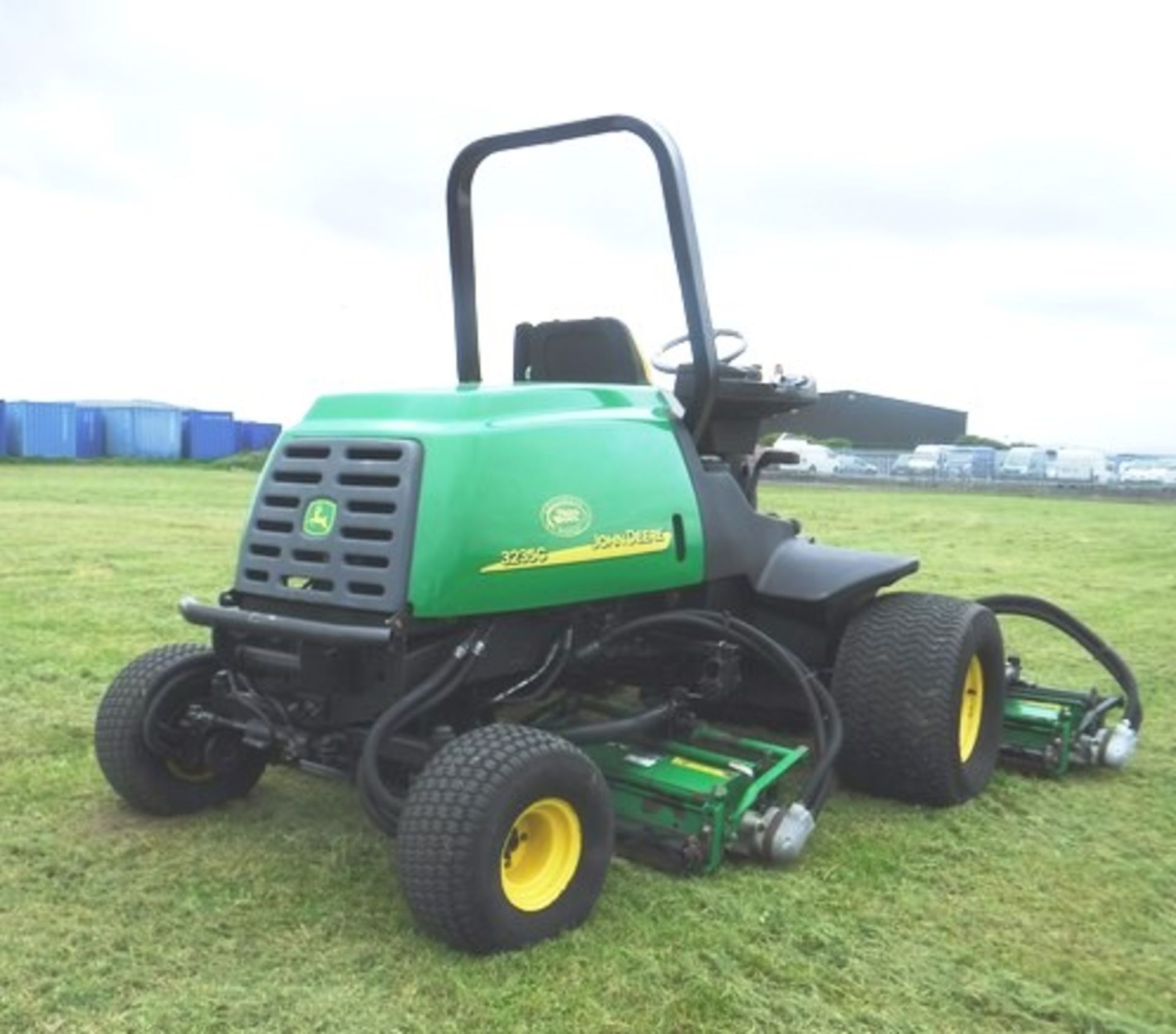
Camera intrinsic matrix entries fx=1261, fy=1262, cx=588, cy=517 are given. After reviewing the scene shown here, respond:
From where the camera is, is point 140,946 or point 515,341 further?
point 515,341

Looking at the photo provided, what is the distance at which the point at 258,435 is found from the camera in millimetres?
42219

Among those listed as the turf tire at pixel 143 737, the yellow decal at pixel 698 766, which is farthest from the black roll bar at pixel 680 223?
the turf tire at pixel 143 737

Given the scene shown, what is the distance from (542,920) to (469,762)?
1.46 feet

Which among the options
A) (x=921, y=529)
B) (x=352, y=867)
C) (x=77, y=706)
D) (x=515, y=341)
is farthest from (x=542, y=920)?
(x=921, y=529)

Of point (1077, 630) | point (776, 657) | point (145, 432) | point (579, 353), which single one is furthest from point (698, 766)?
point (145, 432)

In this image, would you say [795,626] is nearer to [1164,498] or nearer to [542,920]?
[542,920]

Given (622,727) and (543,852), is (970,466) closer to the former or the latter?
(622,727)

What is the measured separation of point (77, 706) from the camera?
5.28 m

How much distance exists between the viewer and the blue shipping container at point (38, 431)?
3528 centimetres

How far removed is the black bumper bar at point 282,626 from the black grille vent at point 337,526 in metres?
0.08

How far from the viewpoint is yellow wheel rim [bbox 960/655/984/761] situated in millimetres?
4523

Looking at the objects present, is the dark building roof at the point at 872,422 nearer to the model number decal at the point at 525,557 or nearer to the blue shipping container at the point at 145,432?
the blue shipping container at the point at 145,432

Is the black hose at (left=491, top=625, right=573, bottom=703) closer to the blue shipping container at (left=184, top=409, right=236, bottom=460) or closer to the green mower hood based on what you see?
the green mower hood

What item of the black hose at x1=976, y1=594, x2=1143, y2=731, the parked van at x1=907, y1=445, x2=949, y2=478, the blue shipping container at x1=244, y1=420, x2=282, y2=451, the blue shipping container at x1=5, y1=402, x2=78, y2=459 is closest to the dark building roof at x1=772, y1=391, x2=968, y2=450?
the parked van at x1=907, y1=445, x2=949, y2=478
